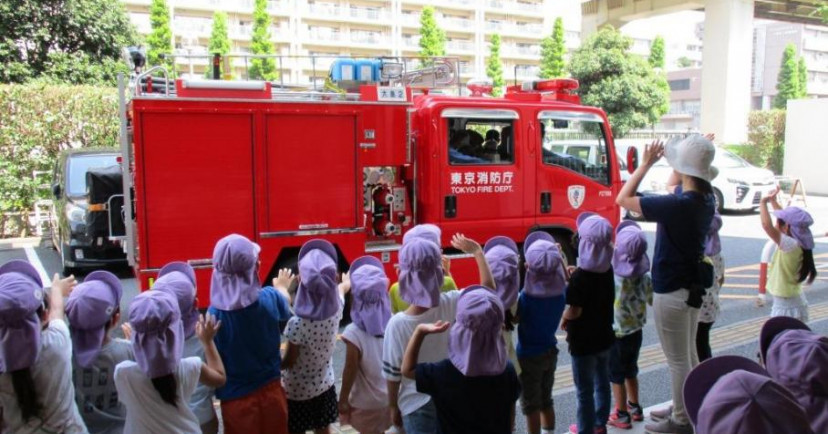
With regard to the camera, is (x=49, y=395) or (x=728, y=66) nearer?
(x=49, y=395)

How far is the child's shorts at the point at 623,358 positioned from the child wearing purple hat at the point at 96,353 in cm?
291

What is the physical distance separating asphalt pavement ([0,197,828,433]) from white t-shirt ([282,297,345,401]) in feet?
3.37

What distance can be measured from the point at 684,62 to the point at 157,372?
10595cm

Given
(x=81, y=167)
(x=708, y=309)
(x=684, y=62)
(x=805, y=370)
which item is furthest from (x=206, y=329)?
(x=684, y=62)

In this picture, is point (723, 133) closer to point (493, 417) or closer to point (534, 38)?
point (493, 417)

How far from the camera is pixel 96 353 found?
294 cm

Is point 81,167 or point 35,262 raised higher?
point 81,167

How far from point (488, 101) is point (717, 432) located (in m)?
5.98

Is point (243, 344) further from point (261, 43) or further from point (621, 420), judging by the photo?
point (261, 43)

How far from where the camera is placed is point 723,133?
25578mm

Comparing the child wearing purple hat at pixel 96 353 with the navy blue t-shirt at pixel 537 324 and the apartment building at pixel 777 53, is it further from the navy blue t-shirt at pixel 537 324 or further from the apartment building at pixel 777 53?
the apartment building at pixel 777 53

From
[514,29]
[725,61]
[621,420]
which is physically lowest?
[621,420]

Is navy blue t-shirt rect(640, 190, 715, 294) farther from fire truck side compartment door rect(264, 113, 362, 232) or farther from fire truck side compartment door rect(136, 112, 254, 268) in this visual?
fire truck side compartment door rect(136, 112, 254, 268)

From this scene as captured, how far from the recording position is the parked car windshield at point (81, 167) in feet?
32.2
